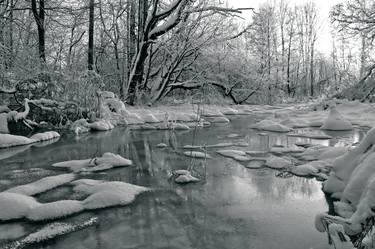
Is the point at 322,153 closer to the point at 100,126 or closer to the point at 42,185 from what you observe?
the point at 42,185

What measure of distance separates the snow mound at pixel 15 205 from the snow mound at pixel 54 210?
8cm

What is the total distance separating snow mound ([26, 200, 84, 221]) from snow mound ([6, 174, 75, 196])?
640mm

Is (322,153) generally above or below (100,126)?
below

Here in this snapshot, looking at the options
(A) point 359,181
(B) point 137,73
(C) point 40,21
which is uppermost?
(C) point 40,21

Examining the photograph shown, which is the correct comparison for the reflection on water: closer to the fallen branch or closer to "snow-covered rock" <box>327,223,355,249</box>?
"snow-covered rock" <box>327,223,355,249</box>

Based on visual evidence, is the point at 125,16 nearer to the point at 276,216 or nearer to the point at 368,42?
the point at 368,42

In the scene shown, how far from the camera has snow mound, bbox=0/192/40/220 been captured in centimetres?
337

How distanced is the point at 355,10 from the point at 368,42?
145 cm

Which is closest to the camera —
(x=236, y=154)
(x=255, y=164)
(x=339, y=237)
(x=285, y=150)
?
(x=339, y=237)

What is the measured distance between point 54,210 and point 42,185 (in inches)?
40.2

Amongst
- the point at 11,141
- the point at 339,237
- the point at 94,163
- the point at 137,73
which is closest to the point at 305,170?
the point at 339,237

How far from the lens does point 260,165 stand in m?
5.50

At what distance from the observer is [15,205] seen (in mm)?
3525

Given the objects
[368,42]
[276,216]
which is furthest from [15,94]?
[368,42]
